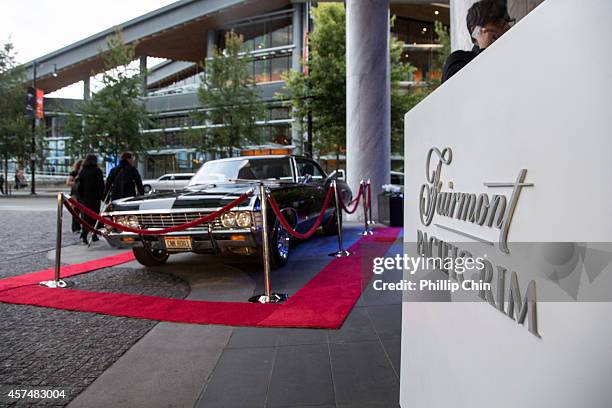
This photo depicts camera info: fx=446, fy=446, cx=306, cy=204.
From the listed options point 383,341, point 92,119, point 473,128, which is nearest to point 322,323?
point 383,341

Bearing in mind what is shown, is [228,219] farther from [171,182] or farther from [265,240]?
[171,182]

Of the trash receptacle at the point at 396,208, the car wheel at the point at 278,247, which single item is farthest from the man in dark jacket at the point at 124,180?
the trash receptacle at the point at 396,208

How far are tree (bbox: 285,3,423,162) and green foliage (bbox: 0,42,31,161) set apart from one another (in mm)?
19356

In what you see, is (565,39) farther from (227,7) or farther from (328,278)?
(227,7)

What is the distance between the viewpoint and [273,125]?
35.8 meters

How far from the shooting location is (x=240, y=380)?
2832 mm

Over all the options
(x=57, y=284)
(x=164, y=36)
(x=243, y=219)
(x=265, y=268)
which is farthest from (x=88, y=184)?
(x=164, y=36)

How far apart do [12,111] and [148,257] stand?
3028cm

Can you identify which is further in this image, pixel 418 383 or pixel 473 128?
pixel 418 383

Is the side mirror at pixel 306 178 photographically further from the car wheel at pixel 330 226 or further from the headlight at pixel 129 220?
the headlight at pixel 129 220

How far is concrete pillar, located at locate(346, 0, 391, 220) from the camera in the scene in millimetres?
12273

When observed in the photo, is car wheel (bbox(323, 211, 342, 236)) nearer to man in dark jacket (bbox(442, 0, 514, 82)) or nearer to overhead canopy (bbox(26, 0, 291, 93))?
man in dark jacket (bbox(442, 0, 514, 82))

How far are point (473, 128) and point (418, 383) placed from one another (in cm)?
114

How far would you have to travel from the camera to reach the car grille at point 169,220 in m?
5.31
